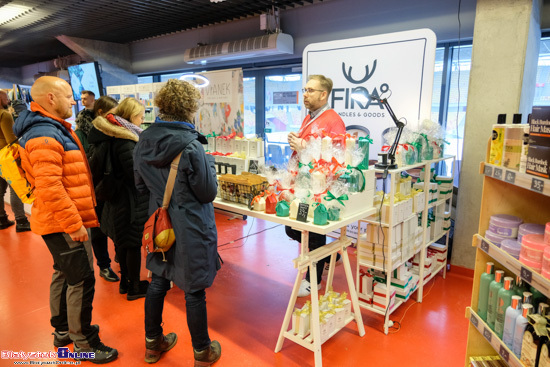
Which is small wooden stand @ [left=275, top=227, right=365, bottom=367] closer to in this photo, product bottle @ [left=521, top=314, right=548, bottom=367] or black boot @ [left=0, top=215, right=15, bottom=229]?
product bottle @ [left=521, top=314, right=548, bottom=367]

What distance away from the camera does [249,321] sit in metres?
2.96

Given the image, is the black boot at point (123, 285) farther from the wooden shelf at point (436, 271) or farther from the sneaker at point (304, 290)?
the wooden shelf at point (436, 271)

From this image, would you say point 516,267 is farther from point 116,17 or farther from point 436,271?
point 116,17

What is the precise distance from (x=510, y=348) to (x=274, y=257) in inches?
113

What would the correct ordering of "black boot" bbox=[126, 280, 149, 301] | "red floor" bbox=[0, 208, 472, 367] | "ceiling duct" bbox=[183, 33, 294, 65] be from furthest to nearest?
"ceiling duct" bbox=[183, 33, 294, 65] → "black boot" bbox=[126, 280, 149, 301] → "red floor" bbox=[0, 208, 472, 367]

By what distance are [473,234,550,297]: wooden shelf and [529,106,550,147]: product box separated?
48cm

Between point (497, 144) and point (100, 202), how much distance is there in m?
3.12

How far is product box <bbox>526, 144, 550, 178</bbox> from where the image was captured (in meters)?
1.31

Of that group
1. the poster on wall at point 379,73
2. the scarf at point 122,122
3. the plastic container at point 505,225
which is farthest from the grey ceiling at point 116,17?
the plastic container at point 505,225

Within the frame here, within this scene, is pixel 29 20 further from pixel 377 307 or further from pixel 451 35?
pixel 377 307

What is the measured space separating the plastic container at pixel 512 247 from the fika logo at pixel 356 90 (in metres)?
2.50

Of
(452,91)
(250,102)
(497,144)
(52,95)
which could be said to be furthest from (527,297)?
(250,102)

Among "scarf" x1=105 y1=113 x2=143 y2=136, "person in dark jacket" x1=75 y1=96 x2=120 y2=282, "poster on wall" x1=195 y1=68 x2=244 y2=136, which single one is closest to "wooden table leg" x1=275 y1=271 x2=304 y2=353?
"scarf" x1=105 y1=113 x2=143 y2=136

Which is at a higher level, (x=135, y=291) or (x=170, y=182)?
(x=170, y=182)
